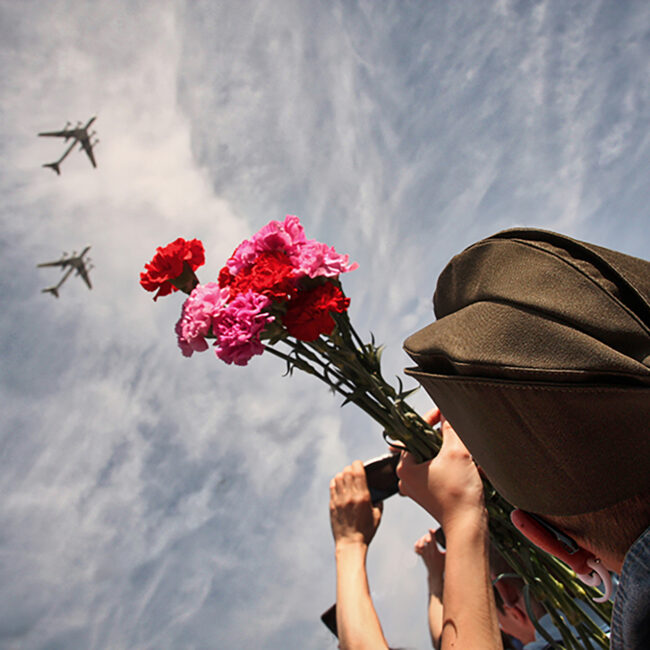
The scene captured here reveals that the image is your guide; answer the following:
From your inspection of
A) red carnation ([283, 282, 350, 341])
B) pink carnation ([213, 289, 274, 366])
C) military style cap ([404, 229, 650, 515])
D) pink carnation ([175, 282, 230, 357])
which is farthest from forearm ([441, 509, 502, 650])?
pink carnation ([175, 282, 230, 357])

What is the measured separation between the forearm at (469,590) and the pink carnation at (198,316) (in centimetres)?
115

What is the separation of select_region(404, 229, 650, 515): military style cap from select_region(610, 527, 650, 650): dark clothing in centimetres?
9

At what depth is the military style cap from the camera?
0.80 metres

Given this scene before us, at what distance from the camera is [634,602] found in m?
0.82

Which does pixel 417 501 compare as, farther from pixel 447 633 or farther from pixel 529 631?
pixel 529 631

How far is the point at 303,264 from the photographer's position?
179 cm

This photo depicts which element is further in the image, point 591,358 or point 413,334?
point 413,334

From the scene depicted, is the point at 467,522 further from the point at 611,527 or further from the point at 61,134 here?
the point at 61,134

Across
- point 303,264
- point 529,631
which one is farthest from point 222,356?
point 529,631

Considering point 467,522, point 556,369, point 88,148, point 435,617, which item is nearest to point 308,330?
point 467,522

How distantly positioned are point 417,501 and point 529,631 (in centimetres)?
141

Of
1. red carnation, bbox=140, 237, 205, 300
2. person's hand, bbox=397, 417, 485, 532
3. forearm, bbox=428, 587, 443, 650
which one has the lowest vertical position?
forearm, bbox=428, 587, 443, 650

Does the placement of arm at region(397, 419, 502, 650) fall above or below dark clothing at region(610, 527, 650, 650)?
above

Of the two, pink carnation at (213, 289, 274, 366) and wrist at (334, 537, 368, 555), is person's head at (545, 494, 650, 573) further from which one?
wrist at (334, 537, 368, 555)
